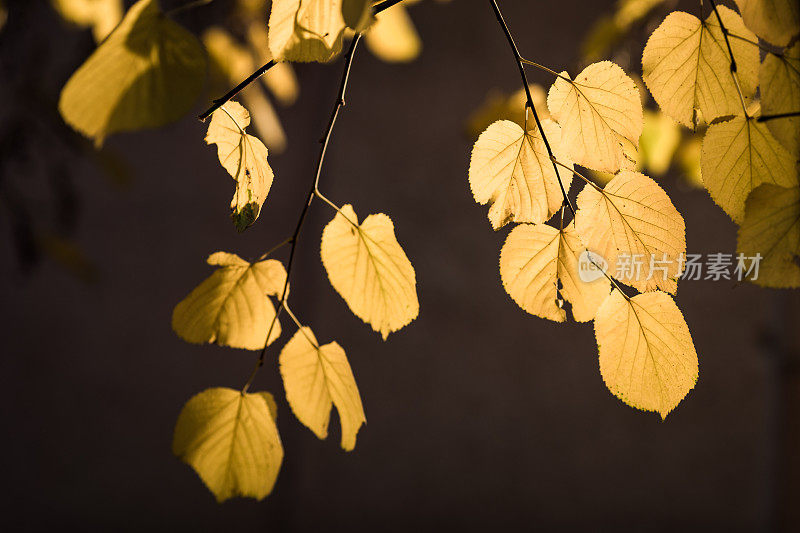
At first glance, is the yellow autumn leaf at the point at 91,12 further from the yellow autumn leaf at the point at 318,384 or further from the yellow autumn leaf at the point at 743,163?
the yellow autumn leaf at the point at 743,163

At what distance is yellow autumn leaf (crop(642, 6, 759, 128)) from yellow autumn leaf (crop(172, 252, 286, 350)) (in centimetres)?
23

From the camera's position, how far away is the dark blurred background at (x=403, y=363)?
7.88 feet

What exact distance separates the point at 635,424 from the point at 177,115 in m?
2.57

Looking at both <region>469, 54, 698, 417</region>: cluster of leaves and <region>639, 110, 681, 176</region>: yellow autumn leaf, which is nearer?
<region>469, 54, 698, 417</region>: cluster of leaves

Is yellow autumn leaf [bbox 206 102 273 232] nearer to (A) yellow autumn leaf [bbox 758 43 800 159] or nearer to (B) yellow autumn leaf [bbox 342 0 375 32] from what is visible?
(B) yellow autumn leaf [bbox 342 0 375 32]

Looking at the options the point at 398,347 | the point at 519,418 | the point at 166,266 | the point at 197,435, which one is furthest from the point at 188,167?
the point at 197,435

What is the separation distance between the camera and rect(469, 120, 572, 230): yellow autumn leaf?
12.2 inches

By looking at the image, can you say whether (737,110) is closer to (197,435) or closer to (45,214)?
(197,435)

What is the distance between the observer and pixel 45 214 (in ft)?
7.68

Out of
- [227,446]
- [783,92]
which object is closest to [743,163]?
[783,92]

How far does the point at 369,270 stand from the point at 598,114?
151mm

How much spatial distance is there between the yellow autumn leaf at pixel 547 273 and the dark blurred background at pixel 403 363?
2.05 meters

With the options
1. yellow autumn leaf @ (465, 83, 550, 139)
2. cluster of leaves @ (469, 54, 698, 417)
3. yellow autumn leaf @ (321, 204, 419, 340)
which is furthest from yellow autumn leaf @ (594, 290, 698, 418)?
yellow autumn leaf @ (465, 83, 550, 139)

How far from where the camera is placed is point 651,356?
296mm
